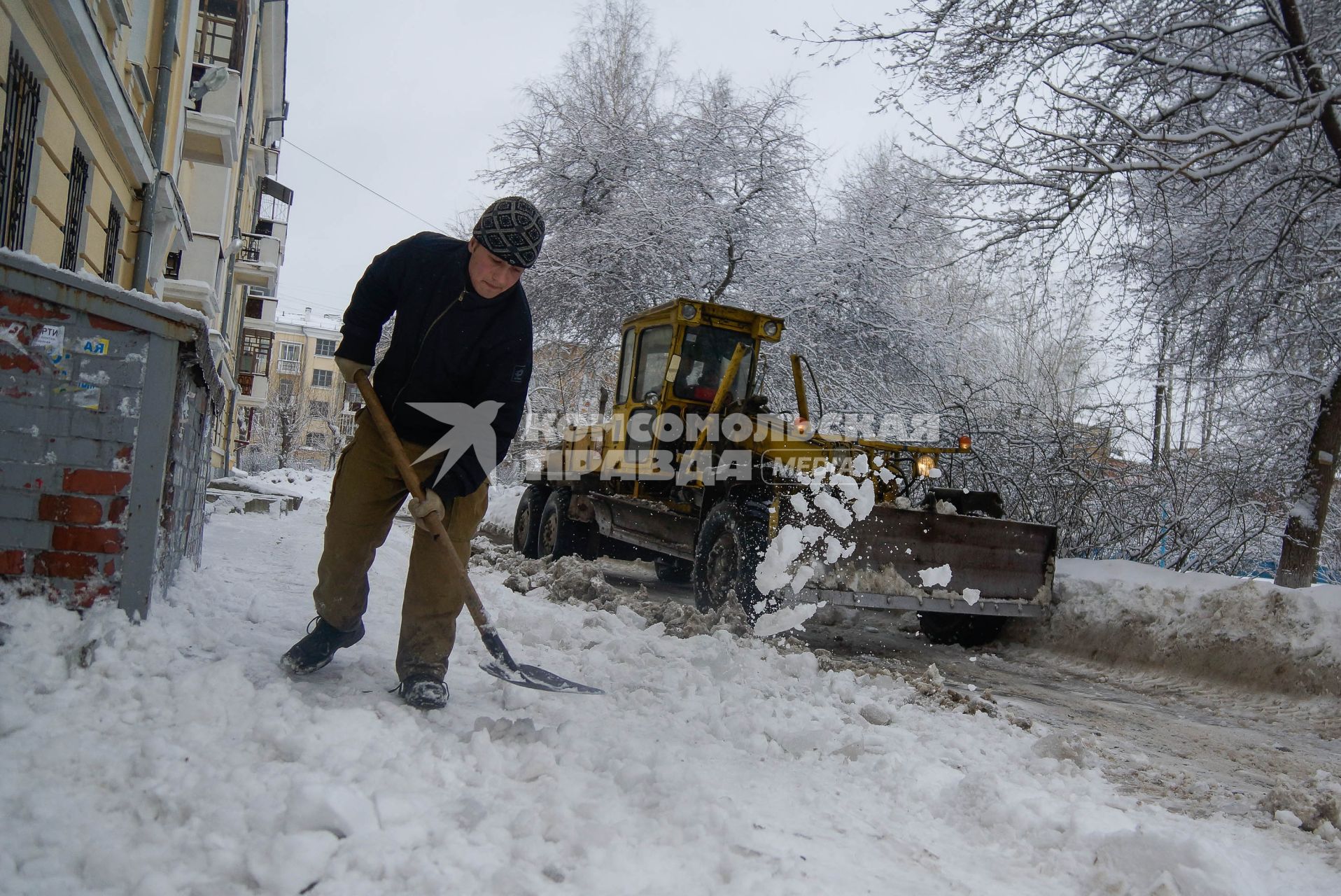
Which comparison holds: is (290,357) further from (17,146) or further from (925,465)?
(925,465)

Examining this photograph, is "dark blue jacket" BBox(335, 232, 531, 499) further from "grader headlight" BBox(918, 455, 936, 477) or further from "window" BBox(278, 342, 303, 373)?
"window" BBox(278, 342, 303, 373)

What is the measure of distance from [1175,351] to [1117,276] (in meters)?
0.94

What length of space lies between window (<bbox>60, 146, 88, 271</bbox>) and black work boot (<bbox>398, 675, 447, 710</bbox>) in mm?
5614

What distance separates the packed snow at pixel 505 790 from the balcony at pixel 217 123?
10.7 meters

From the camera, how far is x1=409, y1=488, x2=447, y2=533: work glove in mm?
3020

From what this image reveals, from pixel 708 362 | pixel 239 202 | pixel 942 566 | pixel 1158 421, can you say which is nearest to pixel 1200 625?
pixel 942 566

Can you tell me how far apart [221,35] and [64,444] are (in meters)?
17.1

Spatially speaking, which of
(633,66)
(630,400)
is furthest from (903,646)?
(633,66)

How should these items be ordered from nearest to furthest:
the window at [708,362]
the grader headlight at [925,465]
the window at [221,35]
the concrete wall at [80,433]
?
1. the concrete wall at [80,433]
2. the grader headlight at [925,465]
3. the window at [708,362]
4. the window at [221,35]

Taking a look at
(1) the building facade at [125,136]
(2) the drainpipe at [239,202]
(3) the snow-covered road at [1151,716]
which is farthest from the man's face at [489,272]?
(2) the drainpipe at [239,202]

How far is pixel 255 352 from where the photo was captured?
30312 mm

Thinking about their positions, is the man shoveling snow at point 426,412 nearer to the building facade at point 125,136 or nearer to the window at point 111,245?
the building facade at point 125,136

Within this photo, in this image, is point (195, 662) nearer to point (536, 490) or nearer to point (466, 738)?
point (466, 738)

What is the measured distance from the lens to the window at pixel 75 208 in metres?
7.01
